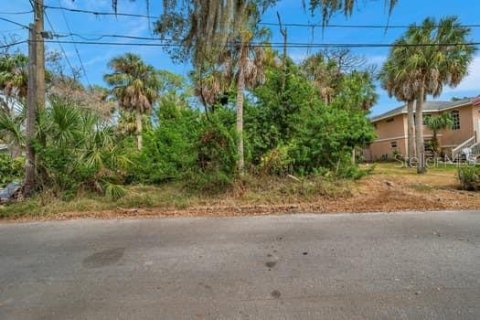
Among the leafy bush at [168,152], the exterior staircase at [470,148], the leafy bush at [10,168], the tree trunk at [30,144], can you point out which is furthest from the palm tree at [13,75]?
the exterior staircase at [470,148]

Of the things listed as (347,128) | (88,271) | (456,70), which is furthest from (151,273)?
(456,70)

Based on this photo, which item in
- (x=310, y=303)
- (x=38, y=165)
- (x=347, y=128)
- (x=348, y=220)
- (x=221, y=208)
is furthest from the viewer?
(x=347, y=128)

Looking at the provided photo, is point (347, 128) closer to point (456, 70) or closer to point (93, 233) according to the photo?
point (93, 233)

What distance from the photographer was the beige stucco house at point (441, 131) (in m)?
22.8

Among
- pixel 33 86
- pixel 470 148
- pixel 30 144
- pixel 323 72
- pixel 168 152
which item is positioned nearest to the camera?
pixel 30 144

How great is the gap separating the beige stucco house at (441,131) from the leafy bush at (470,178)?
1505cm

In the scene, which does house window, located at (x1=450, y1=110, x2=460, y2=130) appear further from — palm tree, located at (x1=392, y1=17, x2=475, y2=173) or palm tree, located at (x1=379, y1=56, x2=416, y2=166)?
palm tree, located at (x1=392, y1=17, x2=475, y2=173)

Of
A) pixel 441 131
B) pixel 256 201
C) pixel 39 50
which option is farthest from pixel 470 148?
pixel 39 50

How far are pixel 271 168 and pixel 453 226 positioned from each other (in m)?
4.61

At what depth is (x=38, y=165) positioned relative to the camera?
761 centimetres

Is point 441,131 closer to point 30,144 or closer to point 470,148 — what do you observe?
point 470,148

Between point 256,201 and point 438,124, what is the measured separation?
2260 centimetres

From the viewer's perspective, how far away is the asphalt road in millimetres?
2809

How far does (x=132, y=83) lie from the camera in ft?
70.2
